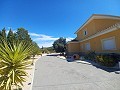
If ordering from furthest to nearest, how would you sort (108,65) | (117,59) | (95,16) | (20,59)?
1. (95,16)
2. (117,59)
3. (108,65)
4. (20,59)

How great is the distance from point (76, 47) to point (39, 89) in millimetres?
25177

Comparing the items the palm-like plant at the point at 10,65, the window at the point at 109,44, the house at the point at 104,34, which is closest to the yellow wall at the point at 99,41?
the house at the point at 104,34

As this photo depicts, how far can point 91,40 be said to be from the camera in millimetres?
21938

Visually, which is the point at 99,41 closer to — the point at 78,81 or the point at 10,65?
the point at 78,81

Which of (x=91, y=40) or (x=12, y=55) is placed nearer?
(x=12, y=55)

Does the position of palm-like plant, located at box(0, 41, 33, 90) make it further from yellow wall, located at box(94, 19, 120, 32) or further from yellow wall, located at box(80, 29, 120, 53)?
yellow wall, located at box(94, 19, 120, 32)

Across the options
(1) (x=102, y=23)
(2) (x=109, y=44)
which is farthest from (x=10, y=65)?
(1) (x=102, y=23)

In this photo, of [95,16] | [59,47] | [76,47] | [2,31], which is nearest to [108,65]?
[95,16]

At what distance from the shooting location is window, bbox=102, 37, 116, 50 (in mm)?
15191

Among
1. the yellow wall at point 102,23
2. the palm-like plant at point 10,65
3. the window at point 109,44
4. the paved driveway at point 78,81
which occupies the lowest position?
the paved driveway at point 78,81

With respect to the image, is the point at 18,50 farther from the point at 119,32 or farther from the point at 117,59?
the point at 119,32

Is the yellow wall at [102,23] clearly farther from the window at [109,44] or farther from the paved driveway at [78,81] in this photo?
the paved driveway at [78,81]

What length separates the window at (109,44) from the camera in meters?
15.2

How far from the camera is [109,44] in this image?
16.1 metres
